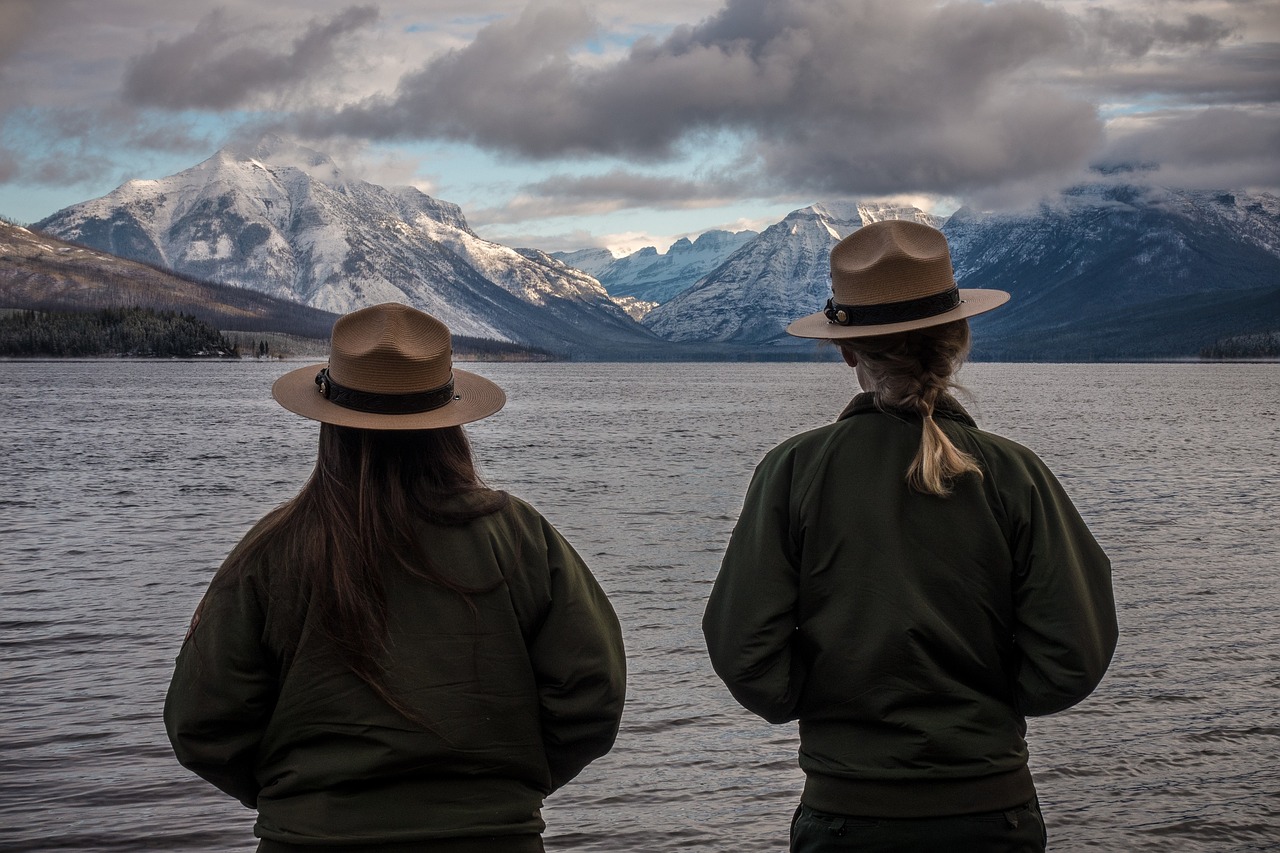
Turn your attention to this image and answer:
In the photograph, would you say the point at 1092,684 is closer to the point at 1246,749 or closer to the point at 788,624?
the point at 788,624

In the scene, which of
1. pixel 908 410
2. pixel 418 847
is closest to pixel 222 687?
pixel 418 847

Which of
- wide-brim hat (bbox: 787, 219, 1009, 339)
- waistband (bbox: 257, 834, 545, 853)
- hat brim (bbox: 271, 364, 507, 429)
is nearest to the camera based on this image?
waistband (bbox: 257, 834, 545, 853)

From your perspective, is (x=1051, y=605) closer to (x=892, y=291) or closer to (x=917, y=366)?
(x=917, y=366)

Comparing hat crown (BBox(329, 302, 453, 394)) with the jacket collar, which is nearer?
hat crown (BBox(329, 302, 453, 394))

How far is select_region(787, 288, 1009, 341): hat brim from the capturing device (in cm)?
418

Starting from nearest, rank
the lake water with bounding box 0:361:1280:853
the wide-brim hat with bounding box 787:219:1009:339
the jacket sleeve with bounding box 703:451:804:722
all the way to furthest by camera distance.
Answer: the jacket sleeve with bounding box 703:451:804:722 < the wide-brim hat with bounding box 787:219:1009:339 < the lake water with bounding box 0:361:1280:853

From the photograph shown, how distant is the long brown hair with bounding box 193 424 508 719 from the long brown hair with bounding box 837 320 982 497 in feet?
4.48

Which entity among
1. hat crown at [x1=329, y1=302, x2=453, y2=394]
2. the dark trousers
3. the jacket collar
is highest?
hat crown at [x1=329, y1=302, x2=453, y2=394]

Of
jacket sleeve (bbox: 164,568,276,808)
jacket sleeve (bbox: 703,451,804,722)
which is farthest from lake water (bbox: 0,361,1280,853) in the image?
jacket sleeve (bbox: 164,568,276,808)

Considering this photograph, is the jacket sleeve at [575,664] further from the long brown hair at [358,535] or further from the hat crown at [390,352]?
the hat crown at [390,352]

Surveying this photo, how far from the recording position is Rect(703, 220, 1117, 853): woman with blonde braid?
3.96 metres

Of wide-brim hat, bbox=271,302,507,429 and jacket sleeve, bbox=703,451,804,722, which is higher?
wide-brim hat, bbox=271,302,507,429

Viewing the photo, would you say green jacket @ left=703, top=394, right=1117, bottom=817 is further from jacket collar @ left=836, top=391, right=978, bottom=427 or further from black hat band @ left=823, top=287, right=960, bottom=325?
black hat band @ left=823, top=287, right=960, bottom=325

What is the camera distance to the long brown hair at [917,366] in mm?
4141
